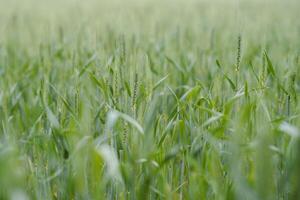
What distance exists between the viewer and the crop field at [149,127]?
1236mm

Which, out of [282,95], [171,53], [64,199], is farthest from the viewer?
[171,53]

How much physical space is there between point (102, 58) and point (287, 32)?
8.35 feet

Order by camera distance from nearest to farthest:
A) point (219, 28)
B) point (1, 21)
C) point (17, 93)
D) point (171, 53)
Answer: point (17, 93) → point (171, 53) → point (219, 28) → point (1, 21)

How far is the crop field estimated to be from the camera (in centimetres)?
124

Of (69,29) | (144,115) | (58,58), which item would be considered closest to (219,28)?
(69,29)

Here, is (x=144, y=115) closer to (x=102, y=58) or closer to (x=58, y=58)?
(x=102, y=58)

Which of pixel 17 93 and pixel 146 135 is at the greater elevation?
pixel 146 135

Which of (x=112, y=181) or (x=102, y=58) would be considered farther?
(x=102, y=58)

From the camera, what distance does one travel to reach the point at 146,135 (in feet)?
4.82

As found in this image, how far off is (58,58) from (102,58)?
1088 millimetres

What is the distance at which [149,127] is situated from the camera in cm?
149

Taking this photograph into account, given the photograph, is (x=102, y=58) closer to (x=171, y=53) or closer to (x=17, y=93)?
(x=17, y=93)

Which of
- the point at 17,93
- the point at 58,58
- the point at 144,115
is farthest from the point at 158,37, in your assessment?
the point at 144,115

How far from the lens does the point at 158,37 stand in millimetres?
3684
